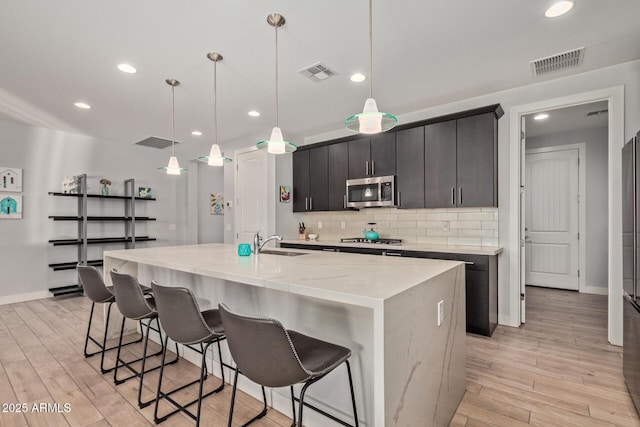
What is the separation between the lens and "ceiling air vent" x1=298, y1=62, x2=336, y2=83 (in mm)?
2904

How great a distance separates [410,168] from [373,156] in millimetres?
570

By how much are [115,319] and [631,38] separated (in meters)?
5.33

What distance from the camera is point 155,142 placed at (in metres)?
5.71

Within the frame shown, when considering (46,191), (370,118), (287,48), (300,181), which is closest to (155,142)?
(46,191)

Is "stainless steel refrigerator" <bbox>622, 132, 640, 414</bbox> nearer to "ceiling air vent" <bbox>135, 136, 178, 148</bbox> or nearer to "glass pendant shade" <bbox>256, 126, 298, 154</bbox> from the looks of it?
"glass pendant shade" <bbox>256, 126, 298, 154</bbox>

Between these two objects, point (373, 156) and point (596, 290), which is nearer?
point (373, 156)

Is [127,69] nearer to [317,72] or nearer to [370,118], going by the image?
[317,72]

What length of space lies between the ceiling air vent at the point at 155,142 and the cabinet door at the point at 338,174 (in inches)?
121

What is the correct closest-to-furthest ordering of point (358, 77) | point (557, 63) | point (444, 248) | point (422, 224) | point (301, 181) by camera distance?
1. point (557, 63)
2. point (358, 77)
3. point (444, 248)
4. point (422, 224)
5. point (301, 181)

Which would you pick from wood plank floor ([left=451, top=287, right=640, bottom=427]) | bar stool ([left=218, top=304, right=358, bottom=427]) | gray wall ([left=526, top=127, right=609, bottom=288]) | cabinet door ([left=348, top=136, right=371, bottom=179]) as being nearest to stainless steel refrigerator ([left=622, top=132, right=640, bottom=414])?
wood plank floor ([left=451, top=287, right=640, bottom=427])

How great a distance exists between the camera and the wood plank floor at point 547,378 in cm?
192

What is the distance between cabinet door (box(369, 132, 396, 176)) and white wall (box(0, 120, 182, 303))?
4587mm

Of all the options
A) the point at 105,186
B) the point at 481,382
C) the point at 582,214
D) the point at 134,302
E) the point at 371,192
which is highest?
the point at 105,186

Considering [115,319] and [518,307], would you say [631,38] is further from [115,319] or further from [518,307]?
[115,319]
